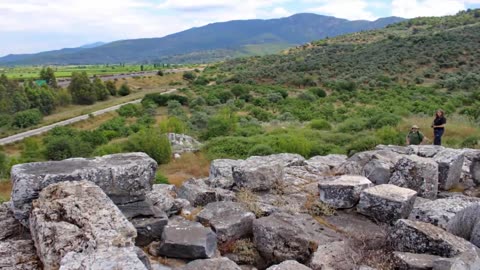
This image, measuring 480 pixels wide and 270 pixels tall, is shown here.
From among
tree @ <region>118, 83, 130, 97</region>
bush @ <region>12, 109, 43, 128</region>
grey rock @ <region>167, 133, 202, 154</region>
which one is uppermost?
grey rock @ <region>167, 133, 202, 154</region>

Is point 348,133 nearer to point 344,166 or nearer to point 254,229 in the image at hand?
point 344,166

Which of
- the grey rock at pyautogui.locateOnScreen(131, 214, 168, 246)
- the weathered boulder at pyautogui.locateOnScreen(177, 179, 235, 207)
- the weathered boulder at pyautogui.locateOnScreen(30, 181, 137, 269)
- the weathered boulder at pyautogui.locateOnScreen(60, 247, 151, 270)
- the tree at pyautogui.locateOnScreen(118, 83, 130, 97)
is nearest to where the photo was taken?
the weathered boulder at pyautogui.locateOnScreen(60, 247, 151, 270)

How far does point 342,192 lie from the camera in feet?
26.8

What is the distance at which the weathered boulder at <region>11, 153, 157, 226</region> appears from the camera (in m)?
5.97

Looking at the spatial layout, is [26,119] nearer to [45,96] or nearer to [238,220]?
[45,96]

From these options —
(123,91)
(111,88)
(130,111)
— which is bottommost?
(123,91)

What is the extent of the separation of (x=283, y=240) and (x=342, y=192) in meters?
2.07

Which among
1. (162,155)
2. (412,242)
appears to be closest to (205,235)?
(412,242)

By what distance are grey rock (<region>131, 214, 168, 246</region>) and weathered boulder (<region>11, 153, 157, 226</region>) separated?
1.25ft

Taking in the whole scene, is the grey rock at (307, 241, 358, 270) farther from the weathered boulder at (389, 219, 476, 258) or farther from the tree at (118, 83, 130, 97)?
the tree at (118, 83, 130, 97)

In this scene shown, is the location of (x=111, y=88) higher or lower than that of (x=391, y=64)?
lower

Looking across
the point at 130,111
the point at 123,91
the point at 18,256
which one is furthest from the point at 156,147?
the point at 123,91

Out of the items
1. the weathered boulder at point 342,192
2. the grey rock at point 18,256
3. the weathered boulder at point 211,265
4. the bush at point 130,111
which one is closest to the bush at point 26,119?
the bush at point 130,111

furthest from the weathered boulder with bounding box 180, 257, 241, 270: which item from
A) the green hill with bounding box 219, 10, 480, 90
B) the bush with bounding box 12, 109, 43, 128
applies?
the bush with bounding box 12, 109, 43, 128
